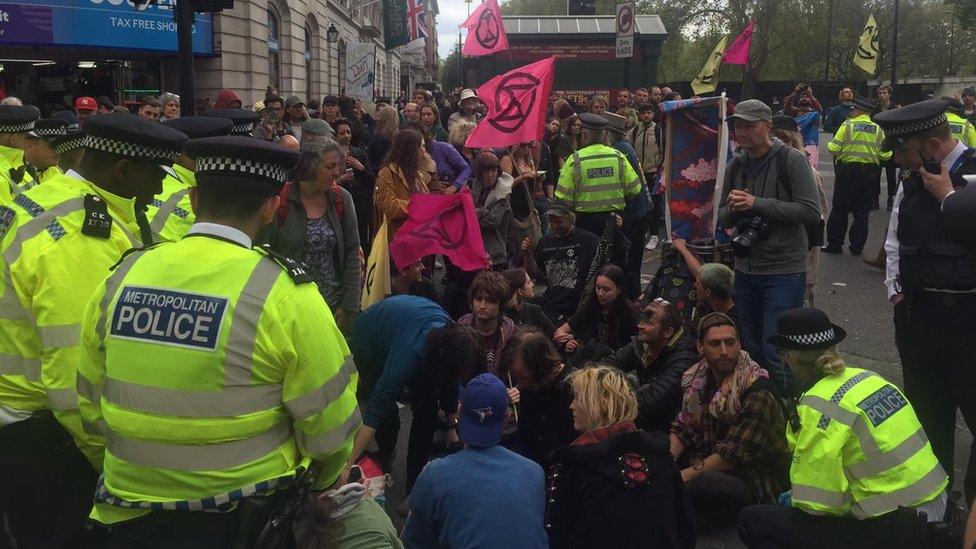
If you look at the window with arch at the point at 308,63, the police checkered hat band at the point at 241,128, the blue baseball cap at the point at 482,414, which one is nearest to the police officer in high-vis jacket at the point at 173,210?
the blue baseball cap at the point at 482,414

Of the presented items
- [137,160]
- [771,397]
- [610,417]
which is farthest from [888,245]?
[137,160]

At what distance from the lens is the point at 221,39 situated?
19.9 metres

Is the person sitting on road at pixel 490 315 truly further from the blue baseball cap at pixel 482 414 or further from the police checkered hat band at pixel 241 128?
the police checkered hat band at pixel 241 128

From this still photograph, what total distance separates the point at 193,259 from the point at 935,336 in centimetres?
357

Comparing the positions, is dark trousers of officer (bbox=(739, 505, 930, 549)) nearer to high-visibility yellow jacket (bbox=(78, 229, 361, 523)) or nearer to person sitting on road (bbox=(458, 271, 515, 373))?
person sitting on road (bbox=(458, 271, 515, 373))

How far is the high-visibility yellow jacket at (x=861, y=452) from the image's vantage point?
3451 millimetres

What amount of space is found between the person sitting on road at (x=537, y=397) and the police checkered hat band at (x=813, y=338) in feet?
4.26

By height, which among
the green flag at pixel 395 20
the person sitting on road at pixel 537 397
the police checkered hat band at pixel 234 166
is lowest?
the person sitting on road at pixel 537 397

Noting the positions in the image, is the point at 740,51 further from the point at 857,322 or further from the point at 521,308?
the point at 521,308

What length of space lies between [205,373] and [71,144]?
184 cm

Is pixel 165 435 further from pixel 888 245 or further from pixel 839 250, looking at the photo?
pixel 839 250

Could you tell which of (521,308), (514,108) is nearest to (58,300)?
(521,308)

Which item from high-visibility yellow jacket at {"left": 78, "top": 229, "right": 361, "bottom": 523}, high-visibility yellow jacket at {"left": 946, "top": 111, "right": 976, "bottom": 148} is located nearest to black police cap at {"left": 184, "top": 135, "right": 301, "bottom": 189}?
high-visibility yellow jacket at {"left": 78, "top": 229, "right": 361, "bottom": 523}

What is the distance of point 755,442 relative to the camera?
4.60 m
